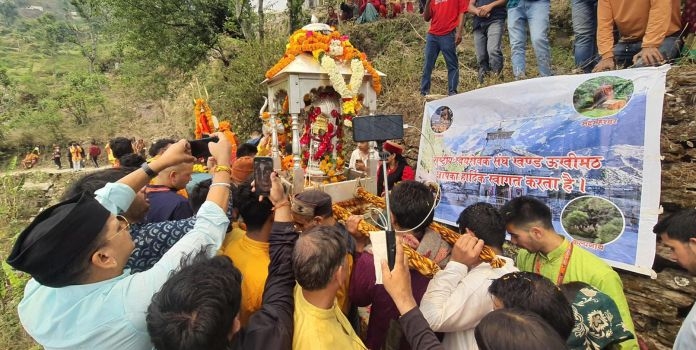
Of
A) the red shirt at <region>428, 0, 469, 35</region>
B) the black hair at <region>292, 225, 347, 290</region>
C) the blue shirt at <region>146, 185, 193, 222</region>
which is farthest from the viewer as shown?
the red shirt at <region>428, 0, 469, 35</region>

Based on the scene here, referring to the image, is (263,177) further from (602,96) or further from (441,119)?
(441,119)

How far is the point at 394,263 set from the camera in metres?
1.45

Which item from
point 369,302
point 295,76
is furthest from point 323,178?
point 369,302

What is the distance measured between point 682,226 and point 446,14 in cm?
440

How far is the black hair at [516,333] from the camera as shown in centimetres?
108

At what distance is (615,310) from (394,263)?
116 centimetres

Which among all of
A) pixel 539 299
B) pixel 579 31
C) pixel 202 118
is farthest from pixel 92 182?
pixel 579 31

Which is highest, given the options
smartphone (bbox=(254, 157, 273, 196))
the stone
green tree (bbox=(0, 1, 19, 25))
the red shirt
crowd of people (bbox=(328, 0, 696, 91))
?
green tree (bbox=(0, 1, 19, 25))

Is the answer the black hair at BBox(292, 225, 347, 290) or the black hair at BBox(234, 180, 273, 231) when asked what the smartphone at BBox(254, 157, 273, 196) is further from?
the black hair at BBox(292, 225, 347, 290)

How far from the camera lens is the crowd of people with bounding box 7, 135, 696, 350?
1.21 metres

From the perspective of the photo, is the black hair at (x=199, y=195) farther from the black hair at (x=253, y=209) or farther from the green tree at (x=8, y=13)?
the green tree at (x=8, y=13)

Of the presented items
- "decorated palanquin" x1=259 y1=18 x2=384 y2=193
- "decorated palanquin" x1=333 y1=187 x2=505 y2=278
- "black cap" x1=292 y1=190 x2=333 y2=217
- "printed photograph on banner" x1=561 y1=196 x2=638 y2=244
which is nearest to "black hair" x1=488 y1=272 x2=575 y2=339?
"decorated palanquin" x1=333 y1=187 x2=505 y2=278

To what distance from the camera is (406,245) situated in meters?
1.80

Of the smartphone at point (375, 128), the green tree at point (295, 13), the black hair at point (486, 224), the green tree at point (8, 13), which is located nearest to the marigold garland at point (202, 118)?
the smartphone at point (375, 128)
